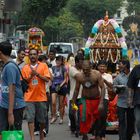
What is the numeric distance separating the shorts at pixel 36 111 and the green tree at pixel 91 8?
74.7 m

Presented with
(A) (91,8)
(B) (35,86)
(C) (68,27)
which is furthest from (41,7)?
(C) (68,27)

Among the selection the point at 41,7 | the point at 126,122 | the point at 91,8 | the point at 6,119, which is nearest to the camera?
the point at 6,119

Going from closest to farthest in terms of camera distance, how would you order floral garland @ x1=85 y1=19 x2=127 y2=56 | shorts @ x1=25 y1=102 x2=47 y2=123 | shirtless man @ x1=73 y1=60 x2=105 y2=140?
1. shirtless man @ x1=73 y1=60 x2=105 y2=140
2. shorts @ x1=25 y1=102 x2=47 y2=123
3. floral garland @ x1=85 y1=19 x2=127 y2=56

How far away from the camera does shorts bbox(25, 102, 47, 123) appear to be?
35.7 feet

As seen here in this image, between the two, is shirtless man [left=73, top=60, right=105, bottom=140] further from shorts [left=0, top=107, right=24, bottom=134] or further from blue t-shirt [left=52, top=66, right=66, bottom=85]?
blue t-shirt [left=52, top=66, right=66, bottom=85]

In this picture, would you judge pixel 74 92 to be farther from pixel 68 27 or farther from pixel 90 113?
pixel 68 27

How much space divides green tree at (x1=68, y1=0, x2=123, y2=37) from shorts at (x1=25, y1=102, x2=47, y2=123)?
245 feet

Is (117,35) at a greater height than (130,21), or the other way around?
(130,21)

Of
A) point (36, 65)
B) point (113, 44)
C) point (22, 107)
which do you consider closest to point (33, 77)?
point (36, 65)

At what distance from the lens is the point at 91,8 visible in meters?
85.3

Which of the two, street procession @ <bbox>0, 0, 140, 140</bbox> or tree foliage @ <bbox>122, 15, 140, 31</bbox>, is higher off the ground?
tree foliage @ <bbox>122, 15, 140, 31</bbox>

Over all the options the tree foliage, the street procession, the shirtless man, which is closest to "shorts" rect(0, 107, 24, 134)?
the street procession

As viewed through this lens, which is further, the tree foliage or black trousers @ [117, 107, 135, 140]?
the tree foliage

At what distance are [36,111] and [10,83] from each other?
307 cm
